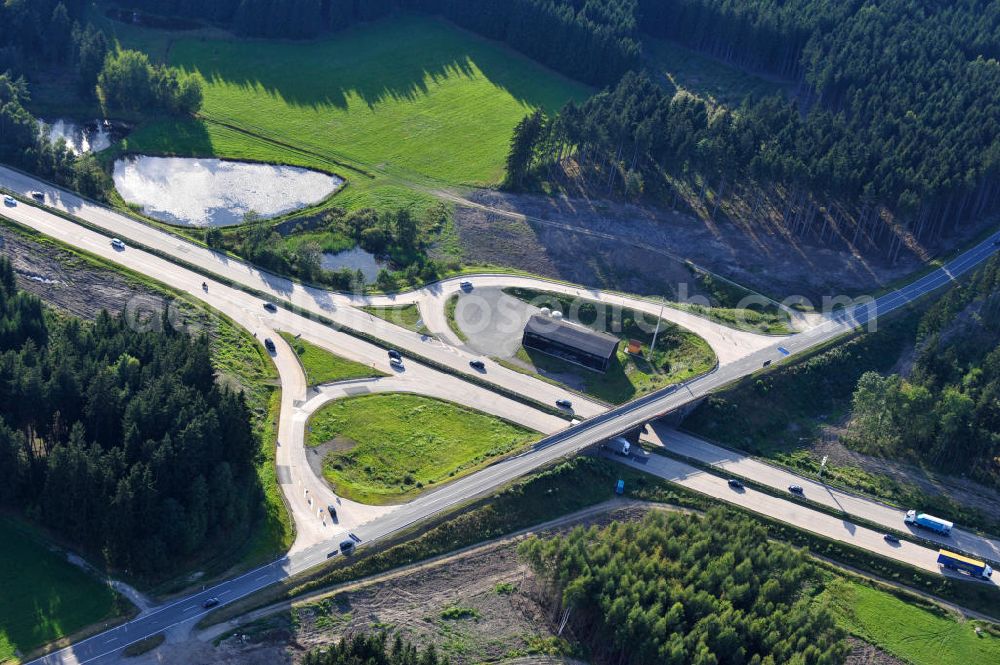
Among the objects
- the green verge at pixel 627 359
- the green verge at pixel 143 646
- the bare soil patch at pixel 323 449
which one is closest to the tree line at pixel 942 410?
the green verge at pixel 627 359

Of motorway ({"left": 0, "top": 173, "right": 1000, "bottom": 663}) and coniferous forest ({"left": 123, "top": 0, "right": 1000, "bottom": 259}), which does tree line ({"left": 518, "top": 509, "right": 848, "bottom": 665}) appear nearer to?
motorway ({"left": 0, "top": 173, "right": 1000, "bottom": 663})

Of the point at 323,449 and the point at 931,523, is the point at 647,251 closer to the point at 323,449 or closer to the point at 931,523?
the point at 931,523

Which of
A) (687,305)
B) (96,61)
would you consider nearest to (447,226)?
(687,305)

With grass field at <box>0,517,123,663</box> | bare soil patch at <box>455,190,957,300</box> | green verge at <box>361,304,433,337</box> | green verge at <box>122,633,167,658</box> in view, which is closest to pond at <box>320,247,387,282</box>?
green verge at <box>361,304,433,337</box>

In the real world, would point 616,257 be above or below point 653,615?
above

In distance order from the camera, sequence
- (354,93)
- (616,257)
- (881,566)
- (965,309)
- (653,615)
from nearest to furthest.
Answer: (653,615) < (881,566) < (965,309) < (616,257) < (354,93)

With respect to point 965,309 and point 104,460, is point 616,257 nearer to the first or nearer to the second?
point 965,309

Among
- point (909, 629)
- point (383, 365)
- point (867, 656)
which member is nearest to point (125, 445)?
point (383, 365)

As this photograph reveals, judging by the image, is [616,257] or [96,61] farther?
[96,61]
